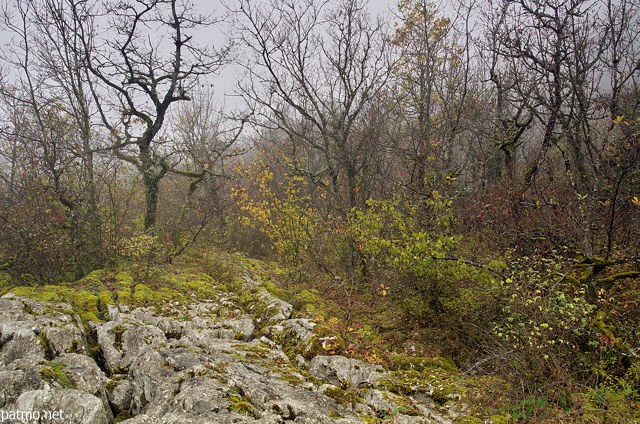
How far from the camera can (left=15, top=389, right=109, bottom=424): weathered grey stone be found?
124 inches

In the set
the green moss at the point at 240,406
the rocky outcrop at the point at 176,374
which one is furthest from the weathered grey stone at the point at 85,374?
the green moss at the point at 240,406

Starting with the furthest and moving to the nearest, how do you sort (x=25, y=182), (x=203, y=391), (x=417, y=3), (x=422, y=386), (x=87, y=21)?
(x=417, y=3) → (x=87, y=21) → (x=25, y=182) → (x=422, y=386) → (x=203, y=391)

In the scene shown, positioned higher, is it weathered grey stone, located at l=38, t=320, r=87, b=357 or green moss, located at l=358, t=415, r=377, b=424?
weathered grey stone, located at l=38, t=320, r=87, b=357

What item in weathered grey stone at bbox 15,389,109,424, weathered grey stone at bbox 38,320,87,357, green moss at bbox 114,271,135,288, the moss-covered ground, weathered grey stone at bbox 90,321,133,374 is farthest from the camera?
green moss at bbox 114,271,135,288

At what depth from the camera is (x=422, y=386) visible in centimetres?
431

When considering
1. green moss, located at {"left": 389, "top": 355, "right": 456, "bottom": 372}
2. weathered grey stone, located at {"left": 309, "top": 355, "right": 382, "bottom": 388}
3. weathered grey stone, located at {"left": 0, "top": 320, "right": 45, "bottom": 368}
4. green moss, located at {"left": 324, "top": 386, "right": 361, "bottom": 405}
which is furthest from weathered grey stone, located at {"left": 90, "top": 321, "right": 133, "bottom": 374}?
green moss, located at {"left": 389, "top": 355, "right": 456, "bottom": 372}

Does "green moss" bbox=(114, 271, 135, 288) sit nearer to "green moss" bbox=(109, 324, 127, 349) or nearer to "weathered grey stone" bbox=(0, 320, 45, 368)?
"green moss" bbox=(109, 324, 127, 349)

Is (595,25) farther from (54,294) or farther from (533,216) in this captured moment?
(54,294)

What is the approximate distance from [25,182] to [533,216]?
483 inches

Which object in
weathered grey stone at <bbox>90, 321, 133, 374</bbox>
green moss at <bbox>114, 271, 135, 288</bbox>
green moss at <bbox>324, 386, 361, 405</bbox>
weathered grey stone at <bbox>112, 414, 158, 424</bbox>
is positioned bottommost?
green moss at <bbox>324, 386, 361, 405</bbox>

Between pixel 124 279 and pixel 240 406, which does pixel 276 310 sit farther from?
pixel 124 279

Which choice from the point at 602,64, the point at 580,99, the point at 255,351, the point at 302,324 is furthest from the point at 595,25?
the point at 255,351

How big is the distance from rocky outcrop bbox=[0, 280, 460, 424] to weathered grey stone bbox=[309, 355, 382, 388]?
0.01 metres

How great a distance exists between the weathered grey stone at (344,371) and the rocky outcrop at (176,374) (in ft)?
0.05
